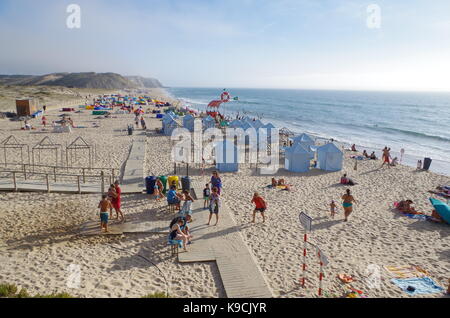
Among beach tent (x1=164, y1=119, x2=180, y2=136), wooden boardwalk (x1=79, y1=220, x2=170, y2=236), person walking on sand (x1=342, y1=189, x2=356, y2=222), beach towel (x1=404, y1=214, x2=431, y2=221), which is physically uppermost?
beach tent (x1=164, y1=119, x2=180, y2=136)

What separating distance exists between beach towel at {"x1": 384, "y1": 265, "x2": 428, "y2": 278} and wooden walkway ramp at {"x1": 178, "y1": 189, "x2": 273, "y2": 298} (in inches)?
114

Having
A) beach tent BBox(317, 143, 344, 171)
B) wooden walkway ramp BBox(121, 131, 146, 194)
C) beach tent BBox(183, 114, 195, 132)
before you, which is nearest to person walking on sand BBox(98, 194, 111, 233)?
wooden walkway ramp BBox(121, 131, 146, 194)

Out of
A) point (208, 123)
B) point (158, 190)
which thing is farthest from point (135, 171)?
point (208, 123)

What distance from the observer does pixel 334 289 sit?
19.1ft

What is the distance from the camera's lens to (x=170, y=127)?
24016mm

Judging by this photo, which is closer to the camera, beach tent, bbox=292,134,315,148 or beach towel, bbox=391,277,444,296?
beach towel, bbox=391,277,444,296

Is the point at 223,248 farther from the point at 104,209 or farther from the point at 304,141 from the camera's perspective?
the point at 304,141

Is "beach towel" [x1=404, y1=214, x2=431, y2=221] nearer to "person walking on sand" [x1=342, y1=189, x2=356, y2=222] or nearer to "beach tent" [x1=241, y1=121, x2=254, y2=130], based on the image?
"person walking on sand" [x1=342, y1=189, x2=356, y2=222]

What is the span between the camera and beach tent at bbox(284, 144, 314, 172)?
15664mm

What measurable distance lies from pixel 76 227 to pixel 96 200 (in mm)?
1946

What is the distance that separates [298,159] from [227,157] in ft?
12.1

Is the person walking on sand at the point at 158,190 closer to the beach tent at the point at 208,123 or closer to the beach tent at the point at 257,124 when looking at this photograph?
the beach tent at the point at 257,124
